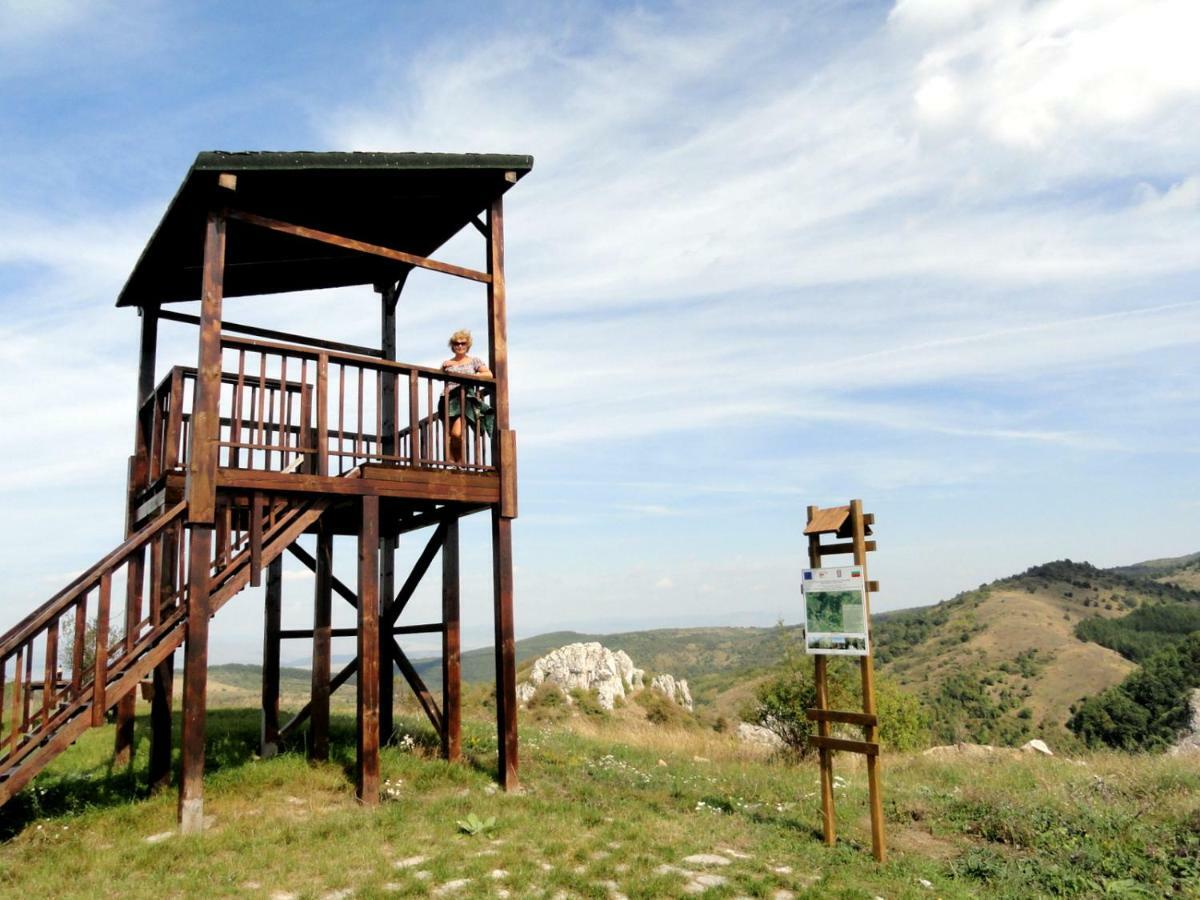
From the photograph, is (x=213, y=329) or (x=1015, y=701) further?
(x=1015, y=701)

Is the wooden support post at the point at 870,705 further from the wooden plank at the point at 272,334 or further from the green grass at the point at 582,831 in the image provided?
the wooden plank at the point at 272,334

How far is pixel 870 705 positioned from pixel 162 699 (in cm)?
840

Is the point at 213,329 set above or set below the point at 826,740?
above

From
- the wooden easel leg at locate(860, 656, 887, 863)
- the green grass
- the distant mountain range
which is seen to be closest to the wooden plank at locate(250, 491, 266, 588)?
the green grass

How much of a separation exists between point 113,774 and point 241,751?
1604 millimetres

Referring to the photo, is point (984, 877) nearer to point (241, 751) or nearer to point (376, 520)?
point (376, 520)

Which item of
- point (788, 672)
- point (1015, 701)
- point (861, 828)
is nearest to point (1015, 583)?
point (1015, 701)

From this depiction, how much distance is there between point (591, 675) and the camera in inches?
1289

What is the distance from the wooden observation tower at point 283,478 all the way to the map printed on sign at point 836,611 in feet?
13.1

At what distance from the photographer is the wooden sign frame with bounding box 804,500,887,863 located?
8.64 metres

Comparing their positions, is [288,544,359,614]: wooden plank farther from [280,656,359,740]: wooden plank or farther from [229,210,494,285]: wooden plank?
[229,210,494,285]: wooden plank

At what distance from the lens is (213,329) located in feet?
30.4

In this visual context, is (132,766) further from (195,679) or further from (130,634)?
(195,679)

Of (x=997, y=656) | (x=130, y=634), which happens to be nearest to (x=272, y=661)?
(x=130, y=634)
